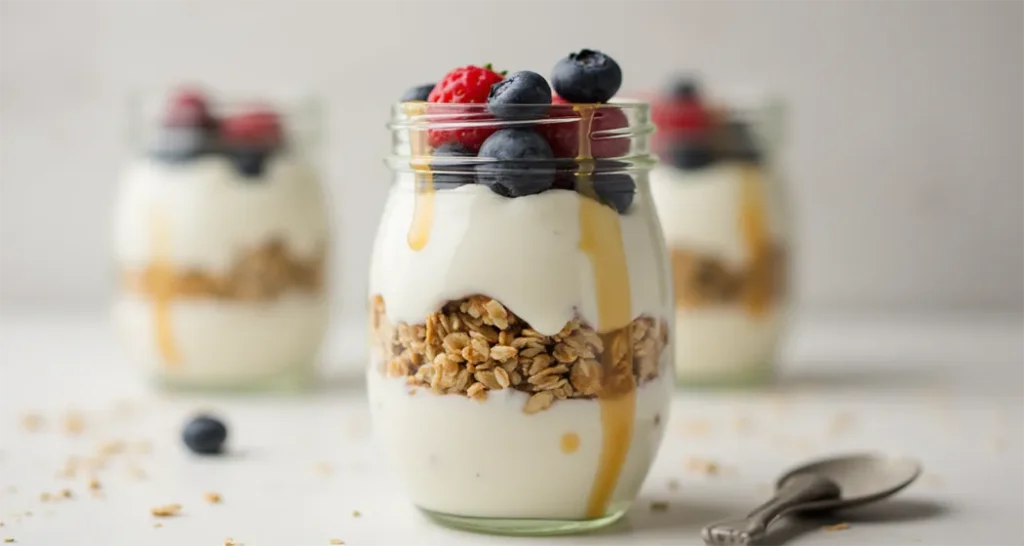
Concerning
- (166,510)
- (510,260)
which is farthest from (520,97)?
(166,510)

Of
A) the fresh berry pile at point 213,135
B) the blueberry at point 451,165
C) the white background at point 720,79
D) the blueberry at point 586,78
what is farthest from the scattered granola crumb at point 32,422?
the white background at point 720,79

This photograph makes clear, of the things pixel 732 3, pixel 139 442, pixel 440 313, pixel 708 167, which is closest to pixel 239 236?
pixel 139 442

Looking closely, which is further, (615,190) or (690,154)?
(690,154)

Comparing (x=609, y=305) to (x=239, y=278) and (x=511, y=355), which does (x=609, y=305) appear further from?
(x=239, y=278)

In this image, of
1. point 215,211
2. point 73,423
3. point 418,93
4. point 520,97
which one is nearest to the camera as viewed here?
point 520,97

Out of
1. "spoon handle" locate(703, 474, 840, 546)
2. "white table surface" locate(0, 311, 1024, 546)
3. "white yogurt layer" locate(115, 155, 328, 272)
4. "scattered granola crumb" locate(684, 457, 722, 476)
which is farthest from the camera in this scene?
"white yogurt layer" locate(115, 155, 328, 272)

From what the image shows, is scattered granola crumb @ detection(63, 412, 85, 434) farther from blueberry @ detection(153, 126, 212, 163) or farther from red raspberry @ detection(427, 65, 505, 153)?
red raspberry @ detection(427, 65, 505, 153)

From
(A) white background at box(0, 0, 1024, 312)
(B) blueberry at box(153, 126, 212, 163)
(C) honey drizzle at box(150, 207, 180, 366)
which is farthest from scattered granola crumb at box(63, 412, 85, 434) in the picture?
(A) white background at box(0, 0, 1024, 312)

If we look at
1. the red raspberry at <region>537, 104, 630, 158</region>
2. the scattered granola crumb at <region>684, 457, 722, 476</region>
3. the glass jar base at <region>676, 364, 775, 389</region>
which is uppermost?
the red raspberry at <region>537, 104, 630, 158</region>
